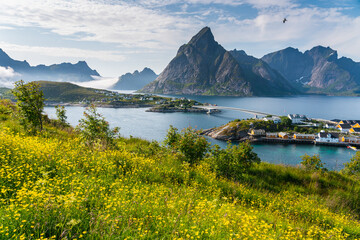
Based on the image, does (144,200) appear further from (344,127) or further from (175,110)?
(175,110)

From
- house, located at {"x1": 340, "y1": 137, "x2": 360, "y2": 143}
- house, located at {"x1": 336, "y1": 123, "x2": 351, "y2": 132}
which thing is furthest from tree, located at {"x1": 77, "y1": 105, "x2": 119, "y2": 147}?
house, located at {"x1": 336, "y1": 123, "x2": 351, "y2": 132}

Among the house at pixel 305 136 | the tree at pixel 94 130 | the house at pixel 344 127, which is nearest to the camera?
the tree at pixel 94 130

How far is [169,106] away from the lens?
172 metres

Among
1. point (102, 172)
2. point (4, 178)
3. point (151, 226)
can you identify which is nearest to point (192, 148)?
point (102, 172)

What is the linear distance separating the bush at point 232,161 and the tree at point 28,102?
481 inches

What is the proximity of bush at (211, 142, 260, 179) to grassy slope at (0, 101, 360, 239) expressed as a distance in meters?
0.64

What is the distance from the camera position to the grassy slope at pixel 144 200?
3.64m

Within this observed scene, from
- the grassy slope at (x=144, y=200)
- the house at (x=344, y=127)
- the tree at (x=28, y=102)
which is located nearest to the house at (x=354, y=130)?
the house at (x=344, y=127)

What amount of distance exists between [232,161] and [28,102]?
14.3m

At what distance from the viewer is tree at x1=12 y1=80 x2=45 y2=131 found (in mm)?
12781

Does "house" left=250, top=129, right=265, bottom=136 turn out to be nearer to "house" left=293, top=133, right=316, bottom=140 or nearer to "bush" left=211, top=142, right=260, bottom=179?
"house" left=293, top=133, right=316, bottom=140

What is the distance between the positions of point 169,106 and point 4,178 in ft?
549

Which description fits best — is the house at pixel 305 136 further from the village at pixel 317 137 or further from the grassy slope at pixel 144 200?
the grassy slope at pixel 144 200

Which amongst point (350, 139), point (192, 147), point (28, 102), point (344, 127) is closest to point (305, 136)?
point (350, 139)
